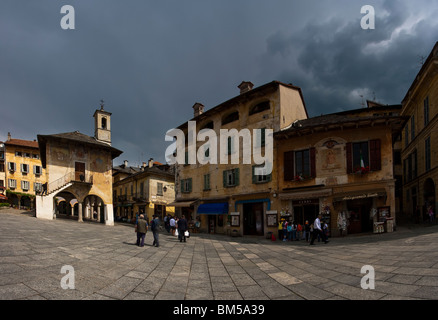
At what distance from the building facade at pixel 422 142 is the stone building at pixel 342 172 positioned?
312 cm

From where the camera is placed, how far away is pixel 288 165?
776 inches

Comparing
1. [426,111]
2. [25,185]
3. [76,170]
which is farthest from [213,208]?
[25,185]

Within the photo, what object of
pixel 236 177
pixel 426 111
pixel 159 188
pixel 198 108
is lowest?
pixel 159 188

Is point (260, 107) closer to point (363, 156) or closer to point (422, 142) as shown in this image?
point (363, 156)

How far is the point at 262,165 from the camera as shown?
21078mm

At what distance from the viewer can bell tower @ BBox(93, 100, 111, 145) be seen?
34.2 meters

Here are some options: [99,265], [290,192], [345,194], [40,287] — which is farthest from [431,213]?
[40,287]

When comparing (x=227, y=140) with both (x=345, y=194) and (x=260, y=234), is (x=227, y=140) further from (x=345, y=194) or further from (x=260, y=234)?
(x=345, y=194)

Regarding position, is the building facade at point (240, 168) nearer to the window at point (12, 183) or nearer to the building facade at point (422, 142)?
the building facade at point (422, 142)

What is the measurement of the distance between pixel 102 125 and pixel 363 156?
3262 centimetres

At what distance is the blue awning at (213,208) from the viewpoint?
23.3 m

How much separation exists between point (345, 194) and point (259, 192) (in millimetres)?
6682

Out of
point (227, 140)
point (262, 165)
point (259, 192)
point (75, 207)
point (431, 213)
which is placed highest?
point (227, 140)

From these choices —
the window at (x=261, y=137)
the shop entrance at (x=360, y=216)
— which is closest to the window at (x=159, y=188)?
the window at (x=261, y=137)
